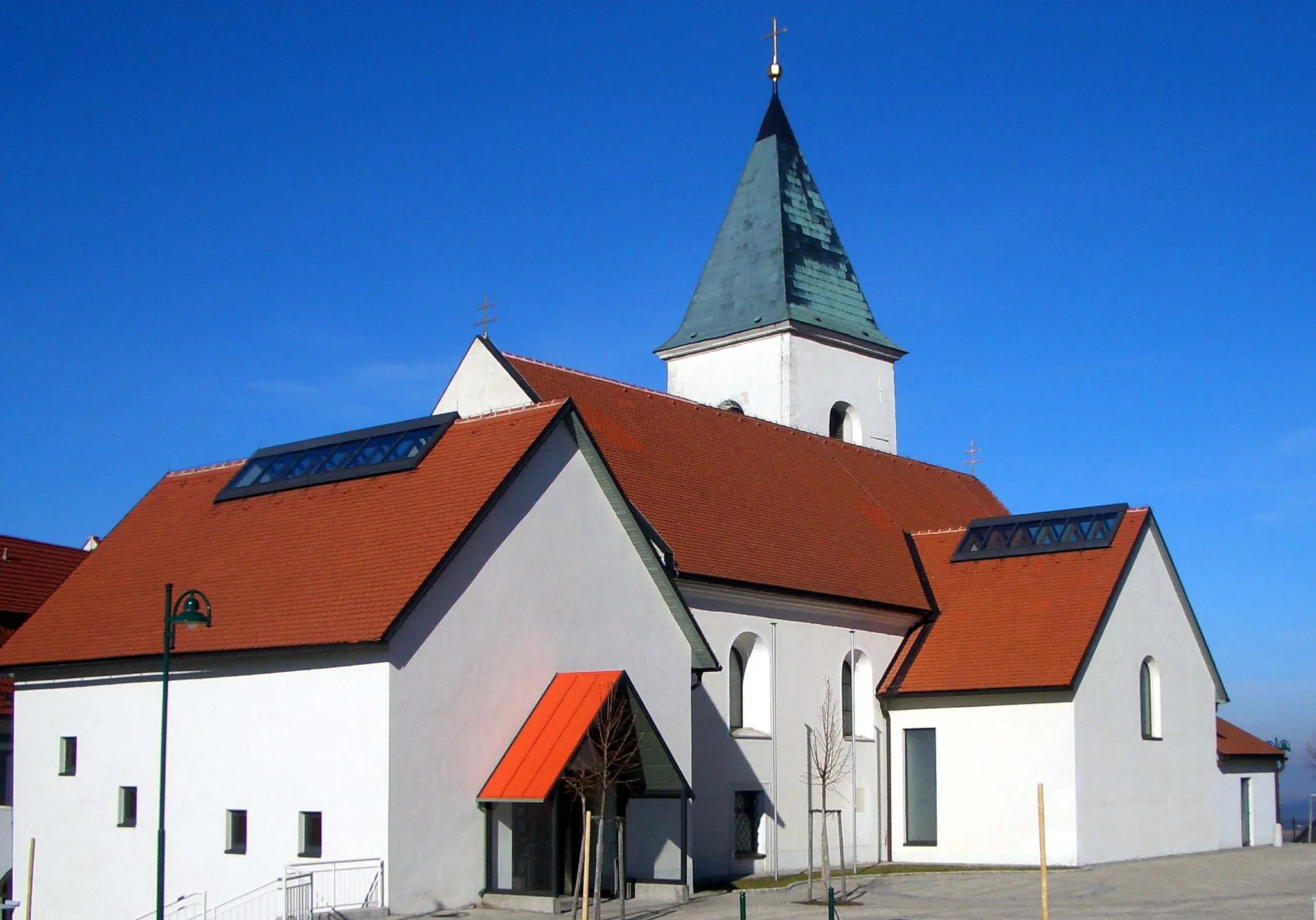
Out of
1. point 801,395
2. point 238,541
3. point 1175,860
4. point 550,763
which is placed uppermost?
point 801,395

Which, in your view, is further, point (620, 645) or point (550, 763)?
point (620, 645)

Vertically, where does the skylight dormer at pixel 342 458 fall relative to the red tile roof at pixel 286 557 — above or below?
above

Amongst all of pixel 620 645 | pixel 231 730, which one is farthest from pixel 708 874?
pixel 231 730

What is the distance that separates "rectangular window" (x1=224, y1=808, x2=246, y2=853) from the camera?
80.9 feet

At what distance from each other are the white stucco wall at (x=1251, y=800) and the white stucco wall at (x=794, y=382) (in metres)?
14.6

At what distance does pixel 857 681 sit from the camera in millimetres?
37312

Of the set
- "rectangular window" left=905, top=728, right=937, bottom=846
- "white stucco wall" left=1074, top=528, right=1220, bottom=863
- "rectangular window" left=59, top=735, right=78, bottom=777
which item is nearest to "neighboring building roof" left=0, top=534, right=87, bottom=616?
"rectangular window" left=59, top=735, right=78, bottom=777

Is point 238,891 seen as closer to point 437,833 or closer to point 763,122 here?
point 437,833

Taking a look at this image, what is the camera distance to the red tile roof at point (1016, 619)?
115 feet

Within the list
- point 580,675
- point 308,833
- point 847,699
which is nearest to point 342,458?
point 580,675

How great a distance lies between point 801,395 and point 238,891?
1047 inches

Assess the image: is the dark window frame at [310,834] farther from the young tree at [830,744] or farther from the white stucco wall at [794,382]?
the white stucco wall at [794,382]

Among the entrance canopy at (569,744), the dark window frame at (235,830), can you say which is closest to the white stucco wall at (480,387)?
the entrance canopy at (569,744)

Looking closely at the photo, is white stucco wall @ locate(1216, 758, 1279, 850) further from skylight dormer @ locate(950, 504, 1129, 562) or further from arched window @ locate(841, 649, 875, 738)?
arched window @ locate(841, 649, 875, 738)
